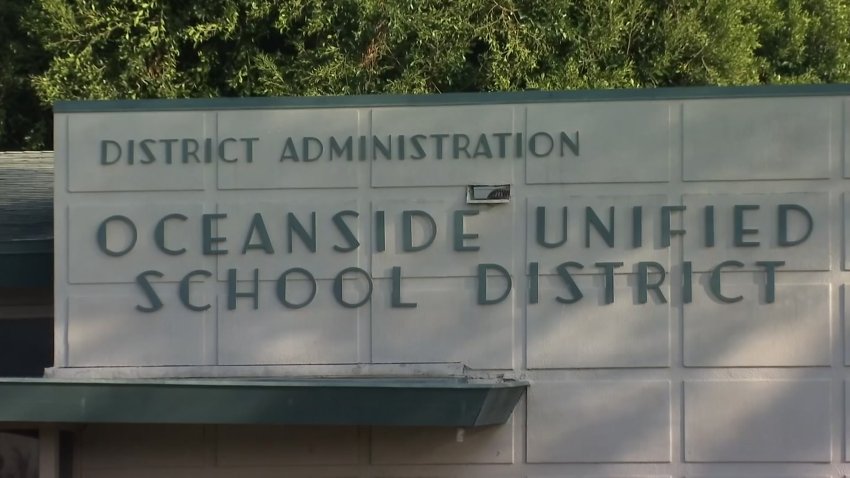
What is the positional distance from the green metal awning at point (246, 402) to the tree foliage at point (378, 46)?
765 cm

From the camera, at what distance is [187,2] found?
18.0 metres

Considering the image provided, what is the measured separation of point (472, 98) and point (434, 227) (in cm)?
114

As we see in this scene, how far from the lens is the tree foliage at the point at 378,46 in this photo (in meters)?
16.8

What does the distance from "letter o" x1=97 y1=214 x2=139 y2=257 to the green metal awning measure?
4.80 ft

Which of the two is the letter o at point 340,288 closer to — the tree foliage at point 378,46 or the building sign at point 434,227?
the building sign at point 434,227

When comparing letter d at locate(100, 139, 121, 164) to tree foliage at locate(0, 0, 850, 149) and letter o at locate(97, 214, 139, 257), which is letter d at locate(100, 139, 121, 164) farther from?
tree foliage at locate(0, 0, 850, 149)

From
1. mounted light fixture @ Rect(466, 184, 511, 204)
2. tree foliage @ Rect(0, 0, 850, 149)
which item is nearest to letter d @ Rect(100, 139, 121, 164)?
mounted light fixture @ Rect(466, 184, 511, 204)

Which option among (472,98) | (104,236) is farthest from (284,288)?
(472,98)

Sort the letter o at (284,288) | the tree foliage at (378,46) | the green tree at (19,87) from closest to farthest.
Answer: the letter o at (284,288)
the tree foliage at (378,46)
the green tree at (19,87)

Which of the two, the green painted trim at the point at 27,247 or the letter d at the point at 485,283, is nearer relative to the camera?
the letter d at the point at 485,283

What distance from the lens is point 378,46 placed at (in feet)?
55.7

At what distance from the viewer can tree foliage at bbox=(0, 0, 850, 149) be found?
16828 mm

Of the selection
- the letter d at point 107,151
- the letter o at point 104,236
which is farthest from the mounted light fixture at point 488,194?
the letter d at point 107,151

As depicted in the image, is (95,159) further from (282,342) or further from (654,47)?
(654,47)
